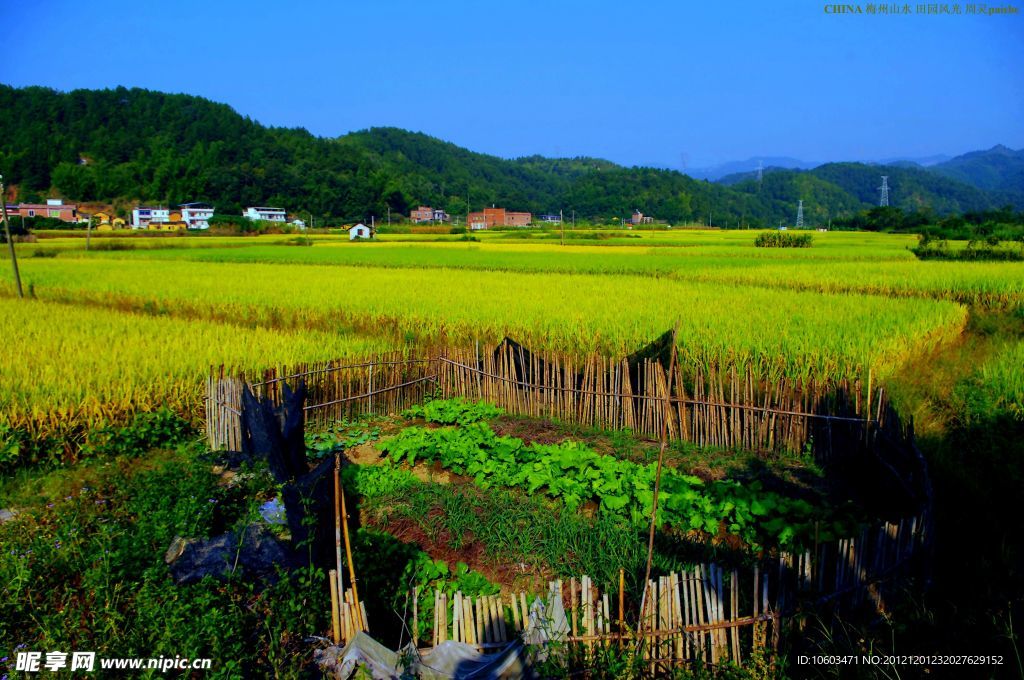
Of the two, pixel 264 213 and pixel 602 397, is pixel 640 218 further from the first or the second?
pixel 602 397

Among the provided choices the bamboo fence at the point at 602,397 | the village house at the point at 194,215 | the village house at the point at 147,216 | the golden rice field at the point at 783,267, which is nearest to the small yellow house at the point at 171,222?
the village house at the point at 147,216

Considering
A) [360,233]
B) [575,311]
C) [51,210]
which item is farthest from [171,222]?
[575,311]

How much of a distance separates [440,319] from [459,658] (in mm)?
8497

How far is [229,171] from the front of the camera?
7462cm

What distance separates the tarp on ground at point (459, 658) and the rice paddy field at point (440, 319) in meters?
4.83

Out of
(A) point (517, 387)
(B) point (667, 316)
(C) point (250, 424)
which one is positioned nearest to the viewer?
(C) point (250, 424)

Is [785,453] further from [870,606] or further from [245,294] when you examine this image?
[245,294]

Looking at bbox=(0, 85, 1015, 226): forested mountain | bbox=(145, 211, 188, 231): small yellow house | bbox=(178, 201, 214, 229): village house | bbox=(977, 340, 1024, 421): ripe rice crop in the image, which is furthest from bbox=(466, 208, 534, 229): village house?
bbox=(977, 340, 1024, 421): ripe rice crop

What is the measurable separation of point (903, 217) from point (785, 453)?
191 ft

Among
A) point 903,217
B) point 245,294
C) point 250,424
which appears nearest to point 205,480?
point 250,424

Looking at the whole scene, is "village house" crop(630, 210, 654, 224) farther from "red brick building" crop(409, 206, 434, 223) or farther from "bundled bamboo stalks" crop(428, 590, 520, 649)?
"bundled bamboo stalks" crop(428, 590, 520, 649)

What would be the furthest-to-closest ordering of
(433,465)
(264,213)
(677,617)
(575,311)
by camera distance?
(264,213)
(575,311)
(433,465)
(677,617)

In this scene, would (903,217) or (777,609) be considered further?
(903,217)

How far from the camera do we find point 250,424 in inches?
242
